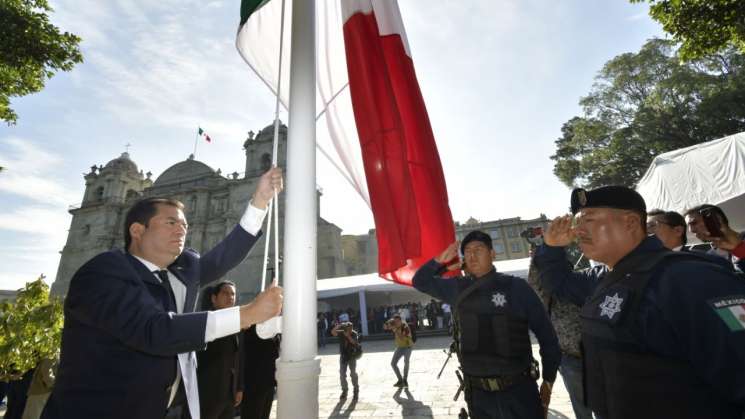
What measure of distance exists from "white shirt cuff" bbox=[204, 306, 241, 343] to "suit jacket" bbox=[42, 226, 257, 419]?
1.4 inches

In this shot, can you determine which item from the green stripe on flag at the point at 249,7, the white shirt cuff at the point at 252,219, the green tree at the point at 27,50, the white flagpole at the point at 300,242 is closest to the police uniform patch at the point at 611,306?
the white flagpole at the point at 300,242

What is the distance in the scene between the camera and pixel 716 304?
1264 mm

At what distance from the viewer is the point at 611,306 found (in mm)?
1692

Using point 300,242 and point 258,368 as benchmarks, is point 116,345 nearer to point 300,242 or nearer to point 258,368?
point 300,242

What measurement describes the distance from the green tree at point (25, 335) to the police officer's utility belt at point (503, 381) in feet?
21.0

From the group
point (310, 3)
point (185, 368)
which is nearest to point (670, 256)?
point (310, 3)

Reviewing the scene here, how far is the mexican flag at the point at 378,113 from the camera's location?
2.27 meters

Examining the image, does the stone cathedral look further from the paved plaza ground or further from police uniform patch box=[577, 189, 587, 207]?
police uniform patch box=[577, 189, 587, 207]

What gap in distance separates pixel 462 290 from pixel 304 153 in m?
2.30

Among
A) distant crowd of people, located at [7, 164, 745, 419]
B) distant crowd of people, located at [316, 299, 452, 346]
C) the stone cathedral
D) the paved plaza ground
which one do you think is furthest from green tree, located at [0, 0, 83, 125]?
the stone cathedral

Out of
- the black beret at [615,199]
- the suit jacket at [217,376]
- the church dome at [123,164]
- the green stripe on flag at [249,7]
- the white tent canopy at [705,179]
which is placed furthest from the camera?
the church dome at [123,164]

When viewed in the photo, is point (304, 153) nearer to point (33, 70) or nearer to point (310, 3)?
point (310, 3)

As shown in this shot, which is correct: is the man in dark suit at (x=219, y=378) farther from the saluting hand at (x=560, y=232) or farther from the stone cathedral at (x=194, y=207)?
the stone cathedral at (x=194, y=207)

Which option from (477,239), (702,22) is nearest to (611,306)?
(477,239)
